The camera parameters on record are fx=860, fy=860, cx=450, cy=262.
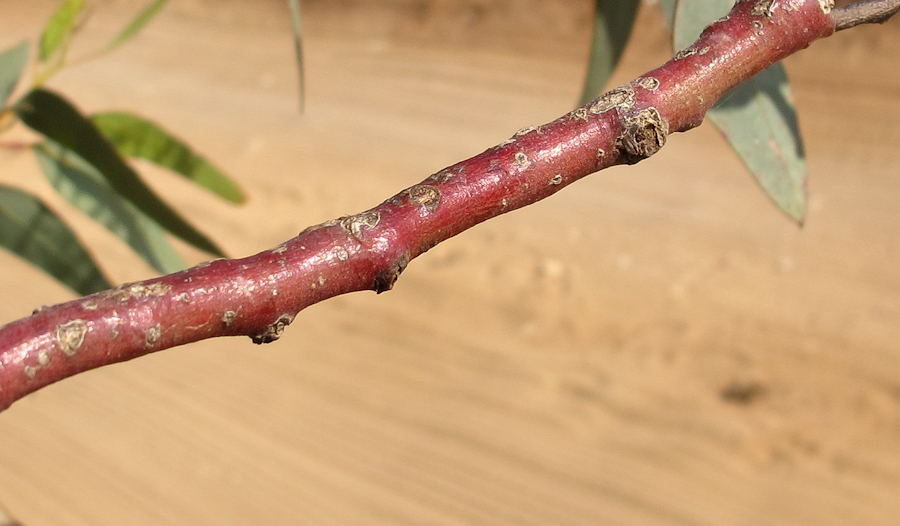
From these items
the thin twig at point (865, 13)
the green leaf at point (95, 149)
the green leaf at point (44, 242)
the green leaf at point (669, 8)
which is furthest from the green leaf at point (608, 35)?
the green leaf at point (44, 242)

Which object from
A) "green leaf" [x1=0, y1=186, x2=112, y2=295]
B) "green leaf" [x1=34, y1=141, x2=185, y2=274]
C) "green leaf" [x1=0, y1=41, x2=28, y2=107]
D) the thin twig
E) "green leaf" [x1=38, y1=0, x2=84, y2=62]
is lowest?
the thin twig

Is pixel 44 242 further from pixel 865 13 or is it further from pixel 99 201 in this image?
pixel 865 13

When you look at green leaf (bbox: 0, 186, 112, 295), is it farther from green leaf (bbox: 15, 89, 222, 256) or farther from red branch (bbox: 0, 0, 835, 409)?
red branch (bbox: 0, 0, 835, 409)

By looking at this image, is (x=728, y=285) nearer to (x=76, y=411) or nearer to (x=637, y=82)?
(x=76, y=411)

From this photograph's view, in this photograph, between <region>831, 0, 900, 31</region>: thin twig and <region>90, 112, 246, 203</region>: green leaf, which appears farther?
<region>90, 112, 246, 203</region>: green leaf

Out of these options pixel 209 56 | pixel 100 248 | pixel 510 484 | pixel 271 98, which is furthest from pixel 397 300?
pixel 209 56

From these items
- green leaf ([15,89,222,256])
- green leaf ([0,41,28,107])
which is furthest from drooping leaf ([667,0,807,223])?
green leaf ([0,41,28,107])
